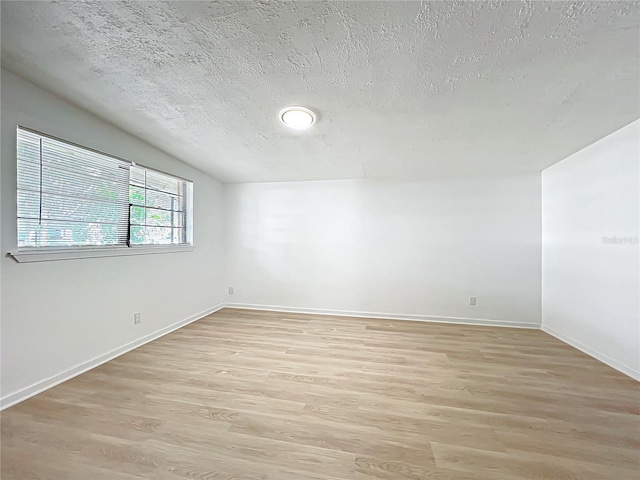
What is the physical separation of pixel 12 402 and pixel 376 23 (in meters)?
3.44

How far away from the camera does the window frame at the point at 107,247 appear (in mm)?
1853

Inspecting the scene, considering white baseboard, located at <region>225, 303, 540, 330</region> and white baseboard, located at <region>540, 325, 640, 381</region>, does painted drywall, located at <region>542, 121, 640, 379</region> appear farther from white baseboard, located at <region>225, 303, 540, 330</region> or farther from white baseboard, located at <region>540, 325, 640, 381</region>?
white baseboard, located at <region>225, 303, 540, 330</region>

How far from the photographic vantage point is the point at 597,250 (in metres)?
2.55

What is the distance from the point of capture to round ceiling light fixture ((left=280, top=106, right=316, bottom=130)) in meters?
2.22

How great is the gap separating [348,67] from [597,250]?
303 cm

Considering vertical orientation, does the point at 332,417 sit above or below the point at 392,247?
below

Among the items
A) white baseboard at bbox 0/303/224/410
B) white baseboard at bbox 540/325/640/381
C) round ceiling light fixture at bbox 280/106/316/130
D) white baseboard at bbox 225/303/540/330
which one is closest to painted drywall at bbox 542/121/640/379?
white baseboard at bbox 540/325/640/381

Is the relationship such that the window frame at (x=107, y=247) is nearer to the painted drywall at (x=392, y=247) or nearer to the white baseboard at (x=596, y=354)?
the painted drywall at (x=392, y=247)

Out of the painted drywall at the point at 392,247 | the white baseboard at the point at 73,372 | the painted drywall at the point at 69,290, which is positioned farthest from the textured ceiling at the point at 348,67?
the white baseboard at the point at 73,372

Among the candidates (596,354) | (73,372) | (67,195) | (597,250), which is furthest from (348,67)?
(596,354)

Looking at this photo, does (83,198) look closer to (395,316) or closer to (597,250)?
(395,316)

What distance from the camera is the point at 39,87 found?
1947 mm

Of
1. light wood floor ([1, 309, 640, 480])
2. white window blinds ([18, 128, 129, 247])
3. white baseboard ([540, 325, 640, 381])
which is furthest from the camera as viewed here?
white baseboard ([540, 325, 640, 381])

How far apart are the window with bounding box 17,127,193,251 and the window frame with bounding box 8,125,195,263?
0.05ft
